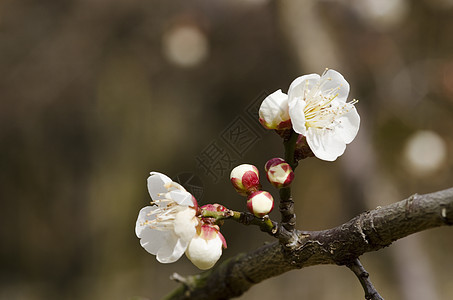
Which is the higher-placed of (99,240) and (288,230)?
(288,230)

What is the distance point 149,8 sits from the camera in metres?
2.93

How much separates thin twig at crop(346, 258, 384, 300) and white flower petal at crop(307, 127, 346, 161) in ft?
0.46

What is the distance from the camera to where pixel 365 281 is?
58 cm

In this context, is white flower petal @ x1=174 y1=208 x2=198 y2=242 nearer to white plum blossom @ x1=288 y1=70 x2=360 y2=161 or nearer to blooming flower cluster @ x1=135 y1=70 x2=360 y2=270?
blooming flower cluster @ x1=135 y1=70 x2=360 y2=270

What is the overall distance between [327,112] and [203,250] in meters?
0.28

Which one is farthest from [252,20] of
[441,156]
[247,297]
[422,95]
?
[247,297]

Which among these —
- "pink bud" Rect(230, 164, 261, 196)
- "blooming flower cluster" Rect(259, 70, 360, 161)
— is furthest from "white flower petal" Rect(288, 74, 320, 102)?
"pink bud" Rect(230, 164, 261, 196)

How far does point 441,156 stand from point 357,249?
2.00 meters

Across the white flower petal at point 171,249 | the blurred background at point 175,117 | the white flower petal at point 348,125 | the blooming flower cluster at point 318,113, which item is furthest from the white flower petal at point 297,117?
the blurred background at point 175,117

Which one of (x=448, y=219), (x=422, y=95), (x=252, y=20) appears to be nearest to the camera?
(x=448, y=219)

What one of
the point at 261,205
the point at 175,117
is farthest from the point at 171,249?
the point at 175,117

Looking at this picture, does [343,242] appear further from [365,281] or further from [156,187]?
[156,187]

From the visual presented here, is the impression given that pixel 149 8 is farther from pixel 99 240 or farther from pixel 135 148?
pixel 99 240

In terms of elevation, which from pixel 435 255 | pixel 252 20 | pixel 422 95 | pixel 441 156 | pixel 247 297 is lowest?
pixel 247 297
